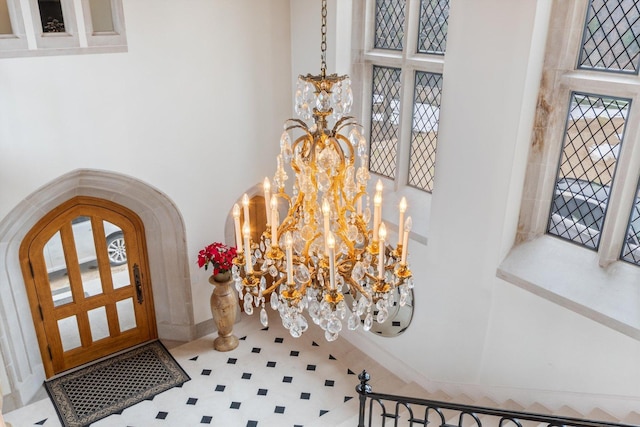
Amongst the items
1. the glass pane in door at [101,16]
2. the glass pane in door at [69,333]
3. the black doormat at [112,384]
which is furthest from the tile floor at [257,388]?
the glass pane in door at [101,16]

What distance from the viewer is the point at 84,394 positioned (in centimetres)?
644

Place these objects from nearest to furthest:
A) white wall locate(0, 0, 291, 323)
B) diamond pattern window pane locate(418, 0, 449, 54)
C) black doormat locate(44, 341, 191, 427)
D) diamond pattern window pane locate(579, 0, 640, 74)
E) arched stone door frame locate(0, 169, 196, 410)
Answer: diamond pattern window pane locate(579, 0, 640, 74) → white wall locate(0, 0, 291, 323) → diamond pattern window pane locate(418, 0, 449, 54) → arched stone door frame locate(0, 169, 196, 410) → black doormat locate(44, 341, 191, 427)

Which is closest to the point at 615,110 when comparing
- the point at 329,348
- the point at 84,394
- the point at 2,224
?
the point at 329,348

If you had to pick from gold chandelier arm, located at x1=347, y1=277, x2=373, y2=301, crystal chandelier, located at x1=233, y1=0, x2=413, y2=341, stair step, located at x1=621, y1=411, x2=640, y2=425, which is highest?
crystal chandelier, located at x1=233, y1=0, x2=413, y2=341

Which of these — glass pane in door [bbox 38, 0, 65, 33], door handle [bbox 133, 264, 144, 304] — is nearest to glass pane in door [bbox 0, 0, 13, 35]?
glass pane in door [bbox 38, 0, 65, 33]

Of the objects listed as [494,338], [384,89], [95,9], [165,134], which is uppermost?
[95,9]

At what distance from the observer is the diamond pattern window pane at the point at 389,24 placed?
6.22m

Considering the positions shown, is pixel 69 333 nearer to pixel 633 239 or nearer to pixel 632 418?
pixel 632 418

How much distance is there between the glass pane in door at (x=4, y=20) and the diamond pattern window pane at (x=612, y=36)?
18.2 ft

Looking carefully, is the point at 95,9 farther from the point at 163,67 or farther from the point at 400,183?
the point at 400,183

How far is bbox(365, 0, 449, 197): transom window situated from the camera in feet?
19.4

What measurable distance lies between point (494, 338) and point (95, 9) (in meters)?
5.59

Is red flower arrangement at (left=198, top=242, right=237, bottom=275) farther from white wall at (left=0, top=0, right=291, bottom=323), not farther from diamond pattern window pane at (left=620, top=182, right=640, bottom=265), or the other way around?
diamond pattern window pane at (left=620, top=182, right=640, bottom=265)

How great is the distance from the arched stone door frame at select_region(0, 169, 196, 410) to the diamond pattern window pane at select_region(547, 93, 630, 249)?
449 centimetres
